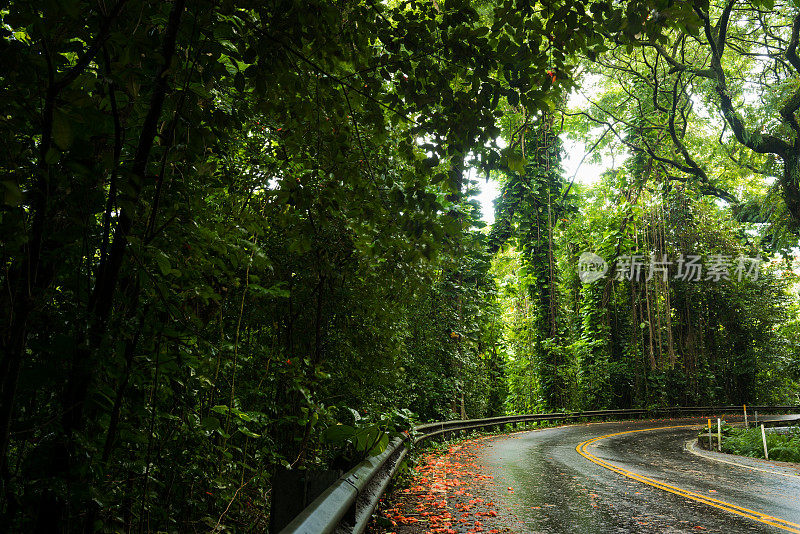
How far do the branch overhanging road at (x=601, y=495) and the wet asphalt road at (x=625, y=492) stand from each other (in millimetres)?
13

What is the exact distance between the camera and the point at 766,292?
34.5 metres

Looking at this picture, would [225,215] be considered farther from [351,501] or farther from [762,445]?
[762,445]

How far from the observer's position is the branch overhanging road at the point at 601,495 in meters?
5.68

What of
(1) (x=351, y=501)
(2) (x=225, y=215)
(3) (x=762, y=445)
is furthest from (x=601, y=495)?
(3) (x=762, y=445)

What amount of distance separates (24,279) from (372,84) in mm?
2630

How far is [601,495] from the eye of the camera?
24.4 feet

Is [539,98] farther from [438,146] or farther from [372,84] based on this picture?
[372,84]

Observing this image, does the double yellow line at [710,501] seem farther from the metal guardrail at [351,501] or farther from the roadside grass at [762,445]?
the roadside grass at [762,445]

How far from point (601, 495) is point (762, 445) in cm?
1105

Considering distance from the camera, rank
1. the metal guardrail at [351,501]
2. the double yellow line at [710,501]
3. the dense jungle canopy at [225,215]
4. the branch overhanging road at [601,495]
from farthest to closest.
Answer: the double yellow line at [710,501] < the branch overhanging road at [601,495] < the metal guardrail at [351,501] < the dense jungle canopy at [225,215]

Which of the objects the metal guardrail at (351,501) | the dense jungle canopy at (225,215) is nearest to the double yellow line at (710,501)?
the metal guardrail at (351,501)

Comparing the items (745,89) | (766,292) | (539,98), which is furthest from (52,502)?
(766,292)

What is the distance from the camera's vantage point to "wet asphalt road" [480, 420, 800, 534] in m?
5.75

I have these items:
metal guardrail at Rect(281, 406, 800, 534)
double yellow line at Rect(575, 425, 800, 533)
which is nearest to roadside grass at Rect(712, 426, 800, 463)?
double yellow line at Rect(575, 425, 800, 533)
